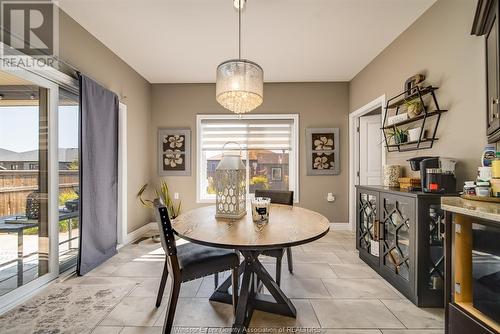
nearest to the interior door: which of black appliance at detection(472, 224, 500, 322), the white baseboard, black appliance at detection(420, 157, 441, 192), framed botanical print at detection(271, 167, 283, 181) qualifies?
the white baseboard

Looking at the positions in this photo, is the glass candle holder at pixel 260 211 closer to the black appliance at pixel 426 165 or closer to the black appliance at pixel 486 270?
the black appliance at pixel 486 270

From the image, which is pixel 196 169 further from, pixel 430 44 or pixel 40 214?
pixel 430 44

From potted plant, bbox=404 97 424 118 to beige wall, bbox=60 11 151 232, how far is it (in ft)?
11.5

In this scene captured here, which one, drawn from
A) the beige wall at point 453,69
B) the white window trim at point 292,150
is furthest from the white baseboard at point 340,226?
the beige wall at point 453,69

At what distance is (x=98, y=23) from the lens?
8.04ft

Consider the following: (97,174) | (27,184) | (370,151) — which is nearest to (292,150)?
(370,151)

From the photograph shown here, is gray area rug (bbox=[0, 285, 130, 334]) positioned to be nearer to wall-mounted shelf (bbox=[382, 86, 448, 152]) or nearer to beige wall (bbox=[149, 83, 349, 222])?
beige wall (bbox=[149, 83, 349, 222])

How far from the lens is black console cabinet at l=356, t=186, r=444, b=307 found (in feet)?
6.17

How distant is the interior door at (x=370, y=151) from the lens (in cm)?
382

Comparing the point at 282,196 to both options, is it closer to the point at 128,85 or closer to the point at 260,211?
the point at 260,211

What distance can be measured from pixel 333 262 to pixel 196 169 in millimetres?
2673

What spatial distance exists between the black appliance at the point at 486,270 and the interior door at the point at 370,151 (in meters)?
2.77

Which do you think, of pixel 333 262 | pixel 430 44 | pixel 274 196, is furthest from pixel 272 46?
pixel 333 262
